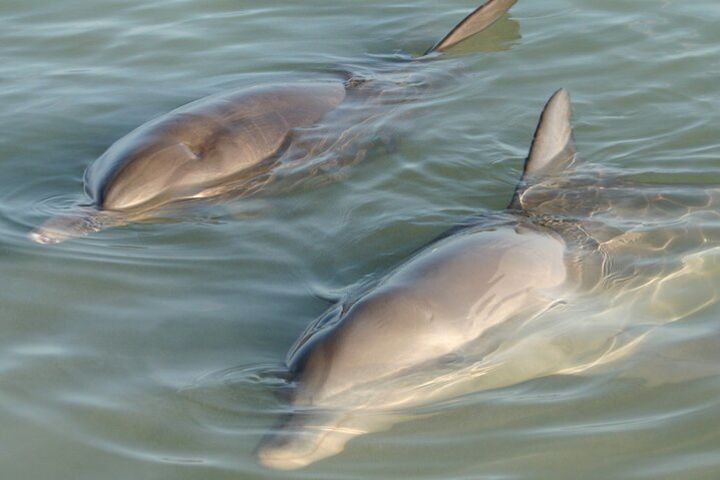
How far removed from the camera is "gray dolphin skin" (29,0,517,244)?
282 inches

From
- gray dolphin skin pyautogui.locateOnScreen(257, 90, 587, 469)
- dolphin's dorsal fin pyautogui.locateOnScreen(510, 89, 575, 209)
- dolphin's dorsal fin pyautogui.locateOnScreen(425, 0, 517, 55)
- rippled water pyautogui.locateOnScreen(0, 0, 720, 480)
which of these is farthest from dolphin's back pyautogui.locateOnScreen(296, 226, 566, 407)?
dolphin's dorsal fin pyautogui.locateOnScreen(425, 0, 517, 55)

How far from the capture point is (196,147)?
762cm

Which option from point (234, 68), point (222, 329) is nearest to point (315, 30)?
point (234, 68)

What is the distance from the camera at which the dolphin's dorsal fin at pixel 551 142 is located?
7074 mm

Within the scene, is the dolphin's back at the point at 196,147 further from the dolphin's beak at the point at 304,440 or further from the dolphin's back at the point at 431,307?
the dolphin's beak at the point at 304,440

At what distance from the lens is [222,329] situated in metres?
5.80

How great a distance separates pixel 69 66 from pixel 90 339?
190 inches

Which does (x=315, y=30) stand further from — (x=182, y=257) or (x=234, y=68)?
(x=182, y=257)

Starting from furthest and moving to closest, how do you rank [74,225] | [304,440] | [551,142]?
[551,142] < [74,225] < [304,440]

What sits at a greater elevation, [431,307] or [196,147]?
[196,147]

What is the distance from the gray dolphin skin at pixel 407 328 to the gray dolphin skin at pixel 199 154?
79.8 inches

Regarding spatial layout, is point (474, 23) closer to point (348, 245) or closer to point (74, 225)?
point (348, 245)

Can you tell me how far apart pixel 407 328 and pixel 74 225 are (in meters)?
2.65

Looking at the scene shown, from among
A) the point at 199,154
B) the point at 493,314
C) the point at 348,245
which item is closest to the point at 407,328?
the point at 493,314
